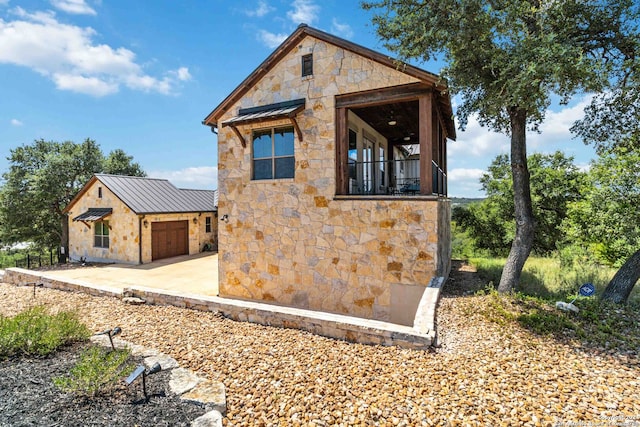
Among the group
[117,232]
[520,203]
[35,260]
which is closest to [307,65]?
[520,203]

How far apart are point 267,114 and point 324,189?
255 centimetres

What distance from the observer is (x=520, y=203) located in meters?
6.37

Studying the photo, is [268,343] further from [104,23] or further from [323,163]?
[104,23]

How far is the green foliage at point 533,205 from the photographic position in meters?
16.4

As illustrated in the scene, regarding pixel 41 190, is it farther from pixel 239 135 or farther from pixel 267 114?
pixel 267 114

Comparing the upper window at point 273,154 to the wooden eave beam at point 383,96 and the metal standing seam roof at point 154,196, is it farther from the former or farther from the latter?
the metal standing seam roof at point 154,196

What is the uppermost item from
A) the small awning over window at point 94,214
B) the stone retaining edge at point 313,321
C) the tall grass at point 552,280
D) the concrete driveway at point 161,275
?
the small awning over window at point 94,214

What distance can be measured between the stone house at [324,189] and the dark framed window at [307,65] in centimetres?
3

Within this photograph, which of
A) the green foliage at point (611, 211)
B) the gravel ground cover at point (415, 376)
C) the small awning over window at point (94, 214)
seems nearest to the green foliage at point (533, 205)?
the green foliage at point (611, 211)

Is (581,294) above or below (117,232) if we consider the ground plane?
below

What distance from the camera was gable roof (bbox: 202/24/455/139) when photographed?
6.92 metres

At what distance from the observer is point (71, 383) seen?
10.6ft

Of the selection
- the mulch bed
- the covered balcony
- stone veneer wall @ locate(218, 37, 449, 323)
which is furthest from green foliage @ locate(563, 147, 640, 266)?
the mulch bed

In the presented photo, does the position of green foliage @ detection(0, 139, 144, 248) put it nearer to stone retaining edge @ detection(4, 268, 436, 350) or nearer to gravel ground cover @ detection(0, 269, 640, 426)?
stone retaining edge @ detection(4, 268, 436, 350)
